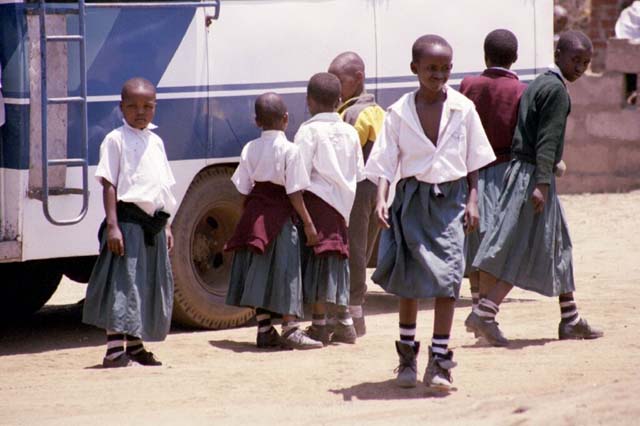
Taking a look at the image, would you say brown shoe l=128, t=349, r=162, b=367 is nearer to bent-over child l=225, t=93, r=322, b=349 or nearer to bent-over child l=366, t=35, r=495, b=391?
bent-over child l=225, t=93, r=322, b=349

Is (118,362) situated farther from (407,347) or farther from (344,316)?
(407,347)

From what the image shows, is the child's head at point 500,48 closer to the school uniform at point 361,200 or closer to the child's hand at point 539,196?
the school uniform at point 361,200

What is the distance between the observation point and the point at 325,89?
8.03 metres

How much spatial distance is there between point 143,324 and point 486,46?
2506 mm

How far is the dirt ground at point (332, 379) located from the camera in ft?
20.2

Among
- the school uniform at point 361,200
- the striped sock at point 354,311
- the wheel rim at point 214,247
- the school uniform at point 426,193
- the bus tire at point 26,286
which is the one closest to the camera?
the school uniform at point 426,193

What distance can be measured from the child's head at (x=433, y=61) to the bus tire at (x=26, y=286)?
369 centimetres

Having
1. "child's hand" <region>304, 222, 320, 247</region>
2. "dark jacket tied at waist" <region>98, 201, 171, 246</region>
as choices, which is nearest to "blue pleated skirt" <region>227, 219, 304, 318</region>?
"child's hand" <region>304, 222, 320, 247</region>

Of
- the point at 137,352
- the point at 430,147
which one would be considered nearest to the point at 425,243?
the point at 430,147

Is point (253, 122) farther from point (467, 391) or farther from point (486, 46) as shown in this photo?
point (467, 391)

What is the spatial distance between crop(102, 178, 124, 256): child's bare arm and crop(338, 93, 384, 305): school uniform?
5.47ft

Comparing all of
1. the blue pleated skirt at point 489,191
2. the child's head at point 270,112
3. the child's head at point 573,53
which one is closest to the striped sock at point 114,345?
the child's head at point 270,112

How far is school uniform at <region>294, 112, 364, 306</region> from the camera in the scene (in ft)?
26.4

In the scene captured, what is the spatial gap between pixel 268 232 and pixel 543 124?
1.62 m
